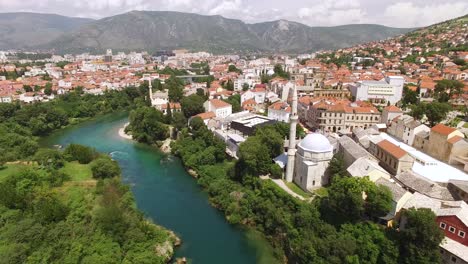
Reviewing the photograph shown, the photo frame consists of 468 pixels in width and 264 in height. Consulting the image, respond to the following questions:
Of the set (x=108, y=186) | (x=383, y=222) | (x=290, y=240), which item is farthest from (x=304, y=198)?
(x=108, y=186)

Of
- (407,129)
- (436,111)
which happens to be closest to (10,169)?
(407,129)

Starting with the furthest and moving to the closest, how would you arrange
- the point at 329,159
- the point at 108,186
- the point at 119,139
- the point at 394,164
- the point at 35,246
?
the point at 119,139
the point at 108,186
the point at 329,159
the point at 394,164
the point at 35,246

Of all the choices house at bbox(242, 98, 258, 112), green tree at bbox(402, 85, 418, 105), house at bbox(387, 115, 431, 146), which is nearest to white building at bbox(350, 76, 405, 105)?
green tree at bbox(402, 85, 418, 105)

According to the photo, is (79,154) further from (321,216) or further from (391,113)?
(391,113)

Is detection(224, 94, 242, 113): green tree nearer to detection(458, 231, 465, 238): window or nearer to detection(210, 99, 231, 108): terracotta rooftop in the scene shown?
detection(210, 99, 231, 108): terracotta rooftop

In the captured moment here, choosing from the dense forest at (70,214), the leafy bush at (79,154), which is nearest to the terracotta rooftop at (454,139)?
the dense forest at (70,214)

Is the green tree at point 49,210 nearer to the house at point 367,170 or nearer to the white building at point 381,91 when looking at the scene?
the house at point 367,170

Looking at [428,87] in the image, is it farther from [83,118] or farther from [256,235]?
[83,118]
